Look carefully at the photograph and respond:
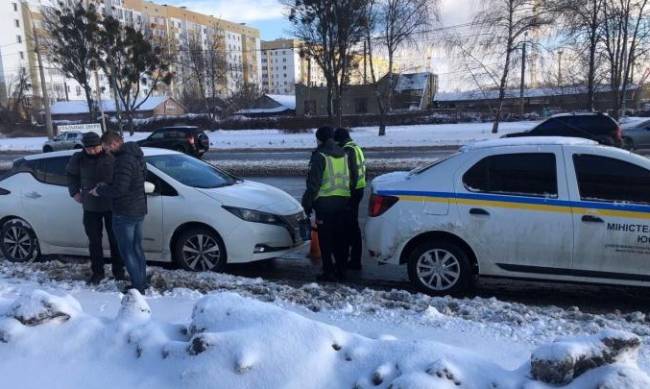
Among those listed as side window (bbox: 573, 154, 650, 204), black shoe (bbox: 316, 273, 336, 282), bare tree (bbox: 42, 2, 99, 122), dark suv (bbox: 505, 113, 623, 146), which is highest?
bare tree (bbox: 42, 2, 99, 122)

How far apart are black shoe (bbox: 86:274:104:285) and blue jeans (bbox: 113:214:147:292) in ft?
2.06

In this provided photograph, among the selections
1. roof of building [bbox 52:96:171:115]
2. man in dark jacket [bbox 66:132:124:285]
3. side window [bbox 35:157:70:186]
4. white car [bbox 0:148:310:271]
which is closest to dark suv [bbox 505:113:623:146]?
white car [bbox 0:148:310:271]

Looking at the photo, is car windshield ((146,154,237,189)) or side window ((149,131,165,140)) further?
side window ((149,131,165,140))

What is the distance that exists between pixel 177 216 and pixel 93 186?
996 millimetres

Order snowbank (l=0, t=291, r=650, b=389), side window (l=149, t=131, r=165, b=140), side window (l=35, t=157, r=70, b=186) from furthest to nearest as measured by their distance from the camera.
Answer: side window (l=149, t=131, r=165, b=140) < side window (l=35, t=157, r=70, b=186) < snowbank (l=0, t=291, r=650, b=389)

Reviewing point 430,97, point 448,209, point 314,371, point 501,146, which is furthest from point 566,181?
point 430,97

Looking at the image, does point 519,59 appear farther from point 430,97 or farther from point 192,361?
point 430,97

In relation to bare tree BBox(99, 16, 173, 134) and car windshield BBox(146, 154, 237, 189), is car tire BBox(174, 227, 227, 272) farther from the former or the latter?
bare tree BBox(99, 16, 173, 134)

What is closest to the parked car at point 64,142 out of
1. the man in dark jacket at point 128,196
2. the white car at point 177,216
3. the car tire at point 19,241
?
the car tire at point 19,241

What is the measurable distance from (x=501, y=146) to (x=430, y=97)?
224 ft

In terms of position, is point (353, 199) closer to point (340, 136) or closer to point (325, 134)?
point (340, 136)

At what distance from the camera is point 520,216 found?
17.1ft

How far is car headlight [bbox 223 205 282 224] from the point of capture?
635 centimetres

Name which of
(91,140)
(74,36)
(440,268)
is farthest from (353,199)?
(74,36)
